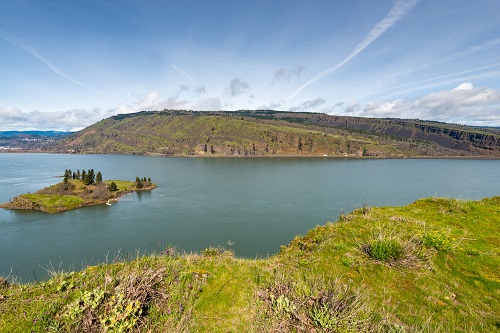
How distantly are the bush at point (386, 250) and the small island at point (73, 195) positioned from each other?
309ft

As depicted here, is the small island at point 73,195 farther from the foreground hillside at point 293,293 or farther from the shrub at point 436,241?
the shrub at point 436,241

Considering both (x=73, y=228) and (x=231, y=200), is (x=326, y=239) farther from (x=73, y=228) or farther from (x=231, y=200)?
(x=231, y=200)

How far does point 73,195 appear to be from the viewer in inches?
3492

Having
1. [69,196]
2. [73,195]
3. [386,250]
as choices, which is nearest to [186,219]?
[69,196]

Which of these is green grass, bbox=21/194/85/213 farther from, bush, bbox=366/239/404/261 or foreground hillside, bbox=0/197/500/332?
bush, bbox=366/239/404/261

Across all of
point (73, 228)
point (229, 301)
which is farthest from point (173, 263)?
point (73, 228)

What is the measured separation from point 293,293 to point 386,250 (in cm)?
507

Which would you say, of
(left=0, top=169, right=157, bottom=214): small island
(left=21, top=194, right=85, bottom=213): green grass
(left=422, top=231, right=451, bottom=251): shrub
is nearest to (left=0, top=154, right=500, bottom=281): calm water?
(left=21, top=194, right=85, bottom=213): green grass

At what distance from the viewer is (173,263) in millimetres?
8234

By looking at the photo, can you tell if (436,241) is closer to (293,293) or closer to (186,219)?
(293,293)

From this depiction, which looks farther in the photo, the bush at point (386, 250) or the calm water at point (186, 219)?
the calm water at point (186, 219)

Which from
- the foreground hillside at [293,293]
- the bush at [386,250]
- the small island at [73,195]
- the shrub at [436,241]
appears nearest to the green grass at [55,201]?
the small island at [73,195]

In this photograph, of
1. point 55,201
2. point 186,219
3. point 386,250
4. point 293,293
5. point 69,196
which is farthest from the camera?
point 69,196

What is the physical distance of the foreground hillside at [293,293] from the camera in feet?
18.3
